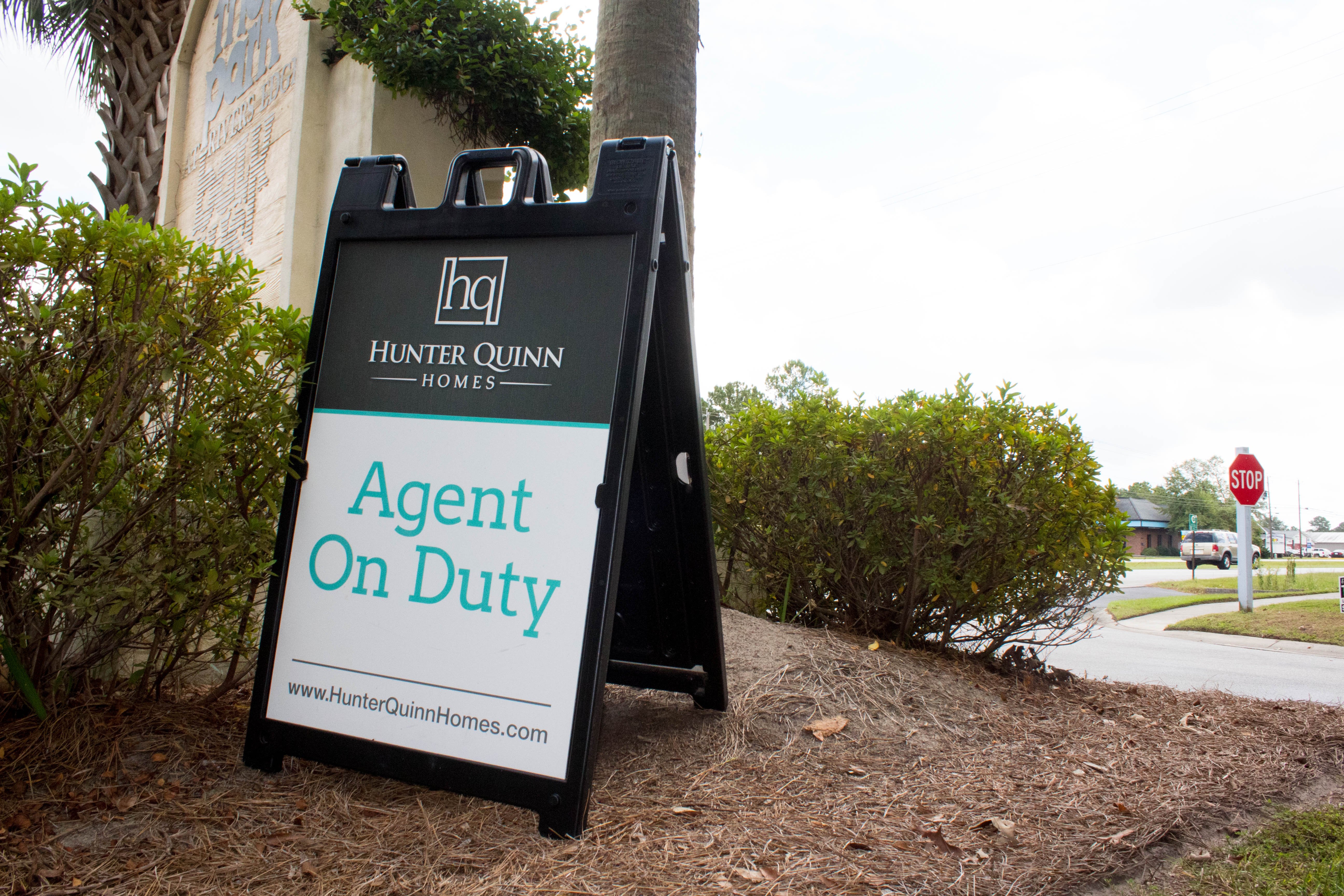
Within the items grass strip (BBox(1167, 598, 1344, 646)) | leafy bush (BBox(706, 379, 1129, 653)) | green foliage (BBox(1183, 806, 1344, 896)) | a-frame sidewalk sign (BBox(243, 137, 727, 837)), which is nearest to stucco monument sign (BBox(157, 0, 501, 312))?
leafy bush (BBox(706, 379, 1129, 653))

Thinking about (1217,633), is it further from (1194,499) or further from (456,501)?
(1194,499)

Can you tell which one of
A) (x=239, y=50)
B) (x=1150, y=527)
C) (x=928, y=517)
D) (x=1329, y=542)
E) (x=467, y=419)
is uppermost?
(x=1329, y=542)

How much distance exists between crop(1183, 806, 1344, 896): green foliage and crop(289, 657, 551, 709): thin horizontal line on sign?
5.49 feet

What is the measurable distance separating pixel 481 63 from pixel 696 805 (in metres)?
4.91

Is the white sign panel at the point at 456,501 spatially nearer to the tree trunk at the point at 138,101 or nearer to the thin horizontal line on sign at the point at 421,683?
the thin horizontal line on sign at the point at 421,683

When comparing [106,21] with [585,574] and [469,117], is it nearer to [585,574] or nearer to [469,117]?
[469,117]

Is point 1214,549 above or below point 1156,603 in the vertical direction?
above

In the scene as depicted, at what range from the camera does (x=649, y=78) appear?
3445 millimetres

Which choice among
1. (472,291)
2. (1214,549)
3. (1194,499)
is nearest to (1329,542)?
(1194,499)

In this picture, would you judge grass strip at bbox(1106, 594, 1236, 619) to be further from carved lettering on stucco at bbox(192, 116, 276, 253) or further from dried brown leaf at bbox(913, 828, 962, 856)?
carved lettering on stucco at bbox(192, 116, 276, 253)

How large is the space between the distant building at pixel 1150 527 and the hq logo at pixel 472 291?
68082 mm

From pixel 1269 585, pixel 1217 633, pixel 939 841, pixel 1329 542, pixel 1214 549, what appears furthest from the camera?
pixel 1329 542

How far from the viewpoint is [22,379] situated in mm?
2037

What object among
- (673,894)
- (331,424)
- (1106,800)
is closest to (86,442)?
(331,424)
